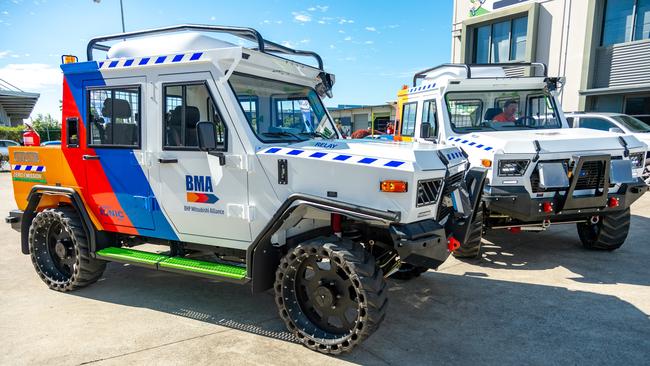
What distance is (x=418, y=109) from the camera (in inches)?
297

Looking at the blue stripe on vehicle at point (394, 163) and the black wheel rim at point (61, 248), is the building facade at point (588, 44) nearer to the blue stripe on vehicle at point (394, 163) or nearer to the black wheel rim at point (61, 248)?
the blue stripe on vehicle at point (394, 163)

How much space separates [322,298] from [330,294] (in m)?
0.10

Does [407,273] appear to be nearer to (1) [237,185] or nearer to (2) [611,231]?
(1) [237,185]

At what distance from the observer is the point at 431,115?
704 centimetres

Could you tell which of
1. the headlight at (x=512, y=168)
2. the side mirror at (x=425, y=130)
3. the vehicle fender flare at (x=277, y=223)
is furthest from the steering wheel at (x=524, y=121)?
the vehicle fender flare at (x=277, y=223)

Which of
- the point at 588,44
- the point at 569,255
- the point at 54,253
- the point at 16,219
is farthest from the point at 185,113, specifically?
the point at 588,44

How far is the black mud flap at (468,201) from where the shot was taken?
3795mm

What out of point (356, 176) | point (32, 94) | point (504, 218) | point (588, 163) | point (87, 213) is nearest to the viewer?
point (356, 176)

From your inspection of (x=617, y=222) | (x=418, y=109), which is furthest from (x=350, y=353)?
(x=418, y=109)

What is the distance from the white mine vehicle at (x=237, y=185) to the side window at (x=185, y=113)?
1 centimetres

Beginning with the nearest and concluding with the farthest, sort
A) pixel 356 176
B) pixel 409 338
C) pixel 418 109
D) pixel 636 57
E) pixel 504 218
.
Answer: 1. pixel 356 176
2. pixel 409 338
3. pixel 504 218
4. pixel 418 109
5. pixel 636 57

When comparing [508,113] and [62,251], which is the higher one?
[508,113]

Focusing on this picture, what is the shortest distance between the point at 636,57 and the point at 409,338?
1553cm

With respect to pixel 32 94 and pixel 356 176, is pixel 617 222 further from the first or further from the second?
pixel 32 94
